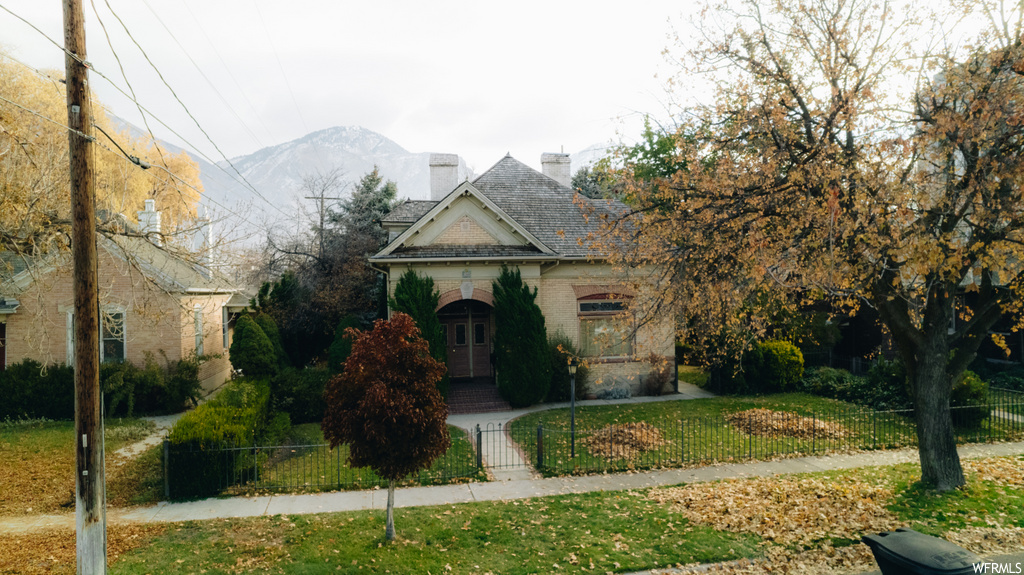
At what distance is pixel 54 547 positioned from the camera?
8609mm

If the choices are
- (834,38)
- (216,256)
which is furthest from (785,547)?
(216,256)

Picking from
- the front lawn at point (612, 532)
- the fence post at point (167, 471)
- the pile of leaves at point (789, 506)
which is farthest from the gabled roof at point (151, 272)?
the pile of leaves at point (789, 506)

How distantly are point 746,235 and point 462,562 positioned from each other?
7384 millimetres

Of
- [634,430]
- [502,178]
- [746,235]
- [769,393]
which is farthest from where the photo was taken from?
[502,178]

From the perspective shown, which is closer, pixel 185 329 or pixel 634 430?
pixel 634 430

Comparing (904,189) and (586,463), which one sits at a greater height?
(904,189)

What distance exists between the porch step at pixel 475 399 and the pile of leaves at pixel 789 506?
8815 mm

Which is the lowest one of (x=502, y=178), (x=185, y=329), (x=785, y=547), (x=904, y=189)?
(x=785, y=547)

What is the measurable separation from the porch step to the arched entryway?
1.55 m

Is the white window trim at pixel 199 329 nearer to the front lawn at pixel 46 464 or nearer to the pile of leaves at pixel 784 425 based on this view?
the front lawn at pixel 46 464

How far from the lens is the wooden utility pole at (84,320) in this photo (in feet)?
24.5

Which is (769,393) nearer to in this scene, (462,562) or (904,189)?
(904,189)

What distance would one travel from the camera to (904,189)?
348 inches

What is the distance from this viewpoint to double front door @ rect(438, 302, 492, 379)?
23.3m
